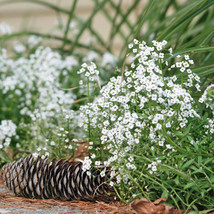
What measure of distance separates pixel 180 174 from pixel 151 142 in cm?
11

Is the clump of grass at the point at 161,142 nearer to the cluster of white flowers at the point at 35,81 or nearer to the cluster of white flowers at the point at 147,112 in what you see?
the cluster of white flowers at the point at 147,112

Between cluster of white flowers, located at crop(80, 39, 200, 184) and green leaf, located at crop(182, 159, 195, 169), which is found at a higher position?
cluster of white flowers, located at crop(80, 39, 200, 184)

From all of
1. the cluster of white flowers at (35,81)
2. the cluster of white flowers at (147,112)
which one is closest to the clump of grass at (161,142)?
the cluster of white flowers at (147,112)

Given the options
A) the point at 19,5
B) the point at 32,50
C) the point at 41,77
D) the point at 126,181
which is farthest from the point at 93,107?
the point at 19,5

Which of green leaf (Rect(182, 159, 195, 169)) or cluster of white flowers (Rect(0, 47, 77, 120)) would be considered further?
cluster of white flowers (Rect(0, 47, 77, 120))

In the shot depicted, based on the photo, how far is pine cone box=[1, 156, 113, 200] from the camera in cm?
87

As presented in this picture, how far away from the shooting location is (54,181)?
90cm

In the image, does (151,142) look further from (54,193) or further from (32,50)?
(32,50)

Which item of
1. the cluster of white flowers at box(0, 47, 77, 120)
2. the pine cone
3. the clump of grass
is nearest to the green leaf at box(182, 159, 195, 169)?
the clump of grass

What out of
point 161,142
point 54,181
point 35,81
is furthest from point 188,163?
point 35,81

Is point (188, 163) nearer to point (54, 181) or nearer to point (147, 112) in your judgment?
point (147, 112)

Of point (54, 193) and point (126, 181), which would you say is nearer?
point (126, 181)

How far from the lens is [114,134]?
815mm

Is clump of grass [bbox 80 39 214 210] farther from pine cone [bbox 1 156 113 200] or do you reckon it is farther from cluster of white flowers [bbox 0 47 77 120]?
cluster of white flowers [bbox 0 47 77 120]
